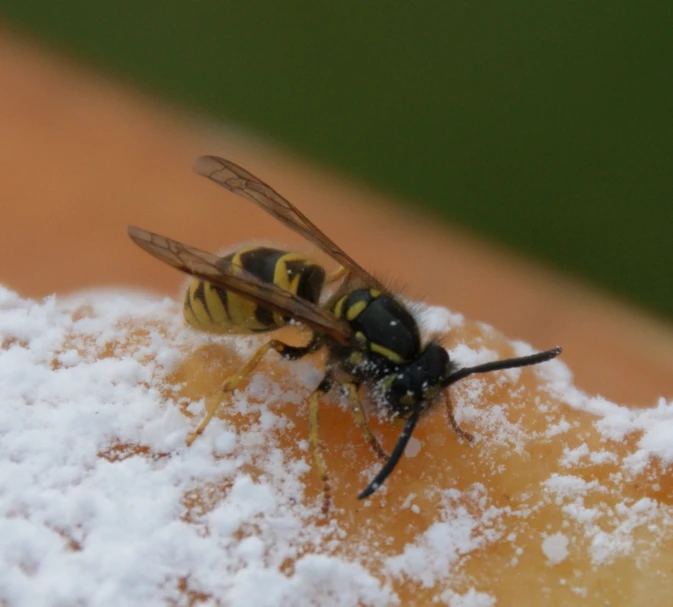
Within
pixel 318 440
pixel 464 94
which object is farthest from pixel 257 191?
pixel 464 94

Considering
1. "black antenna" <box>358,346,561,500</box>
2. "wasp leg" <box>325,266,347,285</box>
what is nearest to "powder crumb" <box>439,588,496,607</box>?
"black antenna" <box>358,346,561,500</box>

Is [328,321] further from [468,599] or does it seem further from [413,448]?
[468,599]

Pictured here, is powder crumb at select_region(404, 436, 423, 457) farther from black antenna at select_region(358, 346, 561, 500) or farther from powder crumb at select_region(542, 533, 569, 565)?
powder crumb at select_region(542, 533, 569, 565)

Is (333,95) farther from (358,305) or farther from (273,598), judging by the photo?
(273,598)

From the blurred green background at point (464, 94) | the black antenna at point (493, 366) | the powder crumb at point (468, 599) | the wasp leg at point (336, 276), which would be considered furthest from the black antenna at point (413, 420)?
the blurred green background at point (464, 94)

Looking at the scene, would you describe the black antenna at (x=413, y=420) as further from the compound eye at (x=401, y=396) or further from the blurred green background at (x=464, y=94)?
the blurred green background at (x=464, y=94)

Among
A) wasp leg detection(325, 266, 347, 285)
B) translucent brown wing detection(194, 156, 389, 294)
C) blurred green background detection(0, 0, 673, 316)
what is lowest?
wasp leg detection(325, 266, 347, 285)
